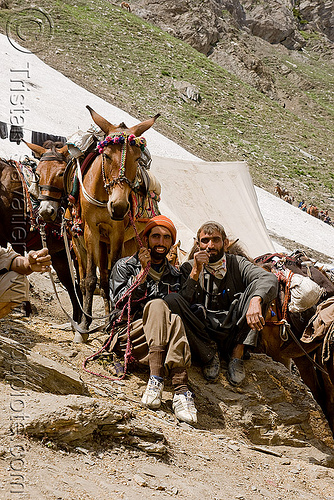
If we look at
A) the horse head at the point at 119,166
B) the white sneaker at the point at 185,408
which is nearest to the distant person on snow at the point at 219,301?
the white sneaker at the point at 185,408

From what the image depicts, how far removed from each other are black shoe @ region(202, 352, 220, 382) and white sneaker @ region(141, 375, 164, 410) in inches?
26.7

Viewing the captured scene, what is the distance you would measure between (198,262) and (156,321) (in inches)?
21.8

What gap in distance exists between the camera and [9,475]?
7.33 ft

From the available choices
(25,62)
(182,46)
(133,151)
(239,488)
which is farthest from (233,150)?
(239,488)

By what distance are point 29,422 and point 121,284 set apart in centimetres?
185

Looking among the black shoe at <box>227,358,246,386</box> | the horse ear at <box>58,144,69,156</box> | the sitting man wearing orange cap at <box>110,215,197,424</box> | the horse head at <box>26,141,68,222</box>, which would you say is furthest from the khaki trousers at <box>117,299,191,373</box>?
the horse ear at <box>58,144,69,156</box>

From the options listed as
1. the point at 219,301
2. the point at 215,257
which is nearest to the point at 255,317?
the point at 219,301

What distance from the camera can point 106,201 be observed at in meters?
4.98

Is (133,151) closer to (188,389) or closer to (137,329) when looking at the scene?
(137,329)

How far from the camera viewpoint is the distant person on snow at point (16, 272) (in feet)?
9.60

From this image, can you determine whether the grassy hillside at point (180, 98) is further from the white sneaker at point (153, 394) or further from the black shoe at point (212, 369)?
the white sneaker at point (153, 394)

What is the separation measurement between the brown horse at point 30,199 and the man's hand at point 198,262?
1845 millimetres

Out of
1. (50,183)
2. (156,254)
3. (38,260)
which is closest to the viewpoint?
(38,260)

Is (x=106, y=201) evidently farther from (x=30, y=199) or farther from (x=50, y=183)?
(x=30, y=199)
